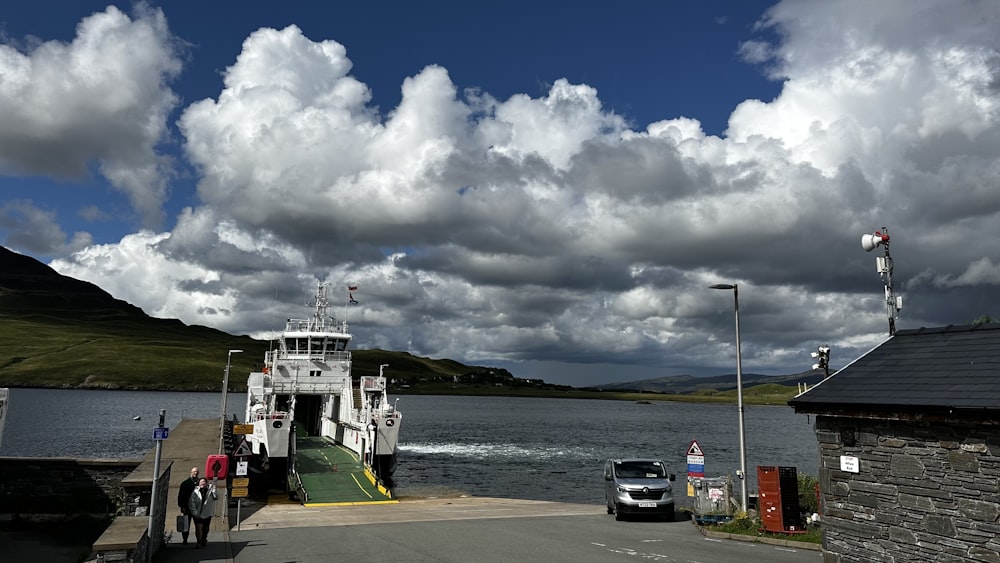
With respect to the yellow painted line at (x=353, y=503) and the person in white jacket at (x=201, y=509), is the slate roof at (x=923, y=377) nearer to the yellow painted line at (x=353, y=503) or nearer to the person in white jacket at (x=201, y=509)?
the person in white jacket at (x=201, y=509)

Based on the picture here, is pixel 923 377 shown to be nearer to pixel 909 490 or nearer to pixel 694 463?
pixel 909 490

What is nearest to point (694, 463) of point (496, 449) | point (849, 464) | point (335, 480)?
point (849, 464)

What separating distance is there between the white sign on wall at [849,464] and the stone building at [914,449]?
0.06ft

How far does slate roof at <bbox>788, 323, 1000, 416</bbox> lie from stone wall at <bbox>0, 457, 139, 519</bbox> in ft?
63.5

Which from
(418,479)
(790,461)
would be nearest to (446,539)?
(418,479)

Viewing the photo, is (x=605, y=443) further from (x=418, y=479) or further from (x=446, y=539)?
(x=446, y=539)

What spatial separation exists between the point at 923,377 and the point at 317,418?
42.7 metres

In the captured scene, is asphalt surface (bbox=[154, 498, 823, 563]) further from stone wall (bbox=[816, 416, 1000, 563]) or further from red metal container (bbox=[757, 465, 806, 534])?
stone wall (bbox=[816, 416, 1000, 563])

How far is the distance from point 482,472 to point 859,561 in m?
35.0

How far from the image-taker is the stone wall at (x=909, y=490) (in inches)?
408

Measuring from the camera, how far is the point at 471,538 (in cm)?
1695

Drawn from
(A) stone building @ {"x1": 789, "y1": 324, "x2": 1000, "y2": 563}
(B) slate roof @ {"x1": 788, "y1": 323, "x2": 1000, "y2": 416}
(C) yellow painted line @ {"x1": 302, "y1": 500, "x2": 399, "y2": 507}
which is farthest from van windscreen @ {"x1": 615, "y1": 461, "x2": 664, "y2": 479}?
(C) yellow painted line @ {"x1": 302, "y1": 500, "x2": 399, "y2": 507}

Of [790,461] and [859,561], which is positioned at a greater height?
[859,561]

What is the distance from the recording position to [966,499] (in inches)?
414
